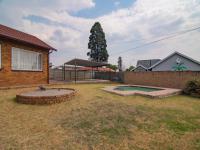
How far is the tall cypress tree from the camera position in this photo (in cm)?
3500

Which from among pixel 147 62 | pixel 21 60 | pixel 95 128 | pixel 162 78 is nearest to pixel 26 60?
pixel 21 60

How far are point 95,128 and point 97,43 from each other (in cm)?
3185

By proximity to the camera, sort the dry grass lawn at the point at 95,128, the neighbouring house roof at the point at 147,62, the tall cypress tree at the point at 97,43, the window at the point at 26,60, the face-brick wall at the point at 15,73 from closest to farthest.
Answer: the dry grass lawn at the point at 95,128
the face-brick wall at the point at 15,73
the window at the point at 26,60
the tall cypress tree at the point at 97,43
the neighbouring house roof at the point at 147,62

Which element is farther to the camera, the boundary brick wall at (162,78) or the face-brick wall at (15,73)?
the boundary brick wall at (162,78)

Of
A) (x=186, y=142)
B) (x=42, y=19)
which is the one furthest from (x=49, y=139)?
(x=42, y=19)

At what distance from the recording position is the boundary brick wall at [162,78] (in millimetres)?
12389

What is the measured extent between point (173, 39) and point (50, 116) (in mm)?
20695

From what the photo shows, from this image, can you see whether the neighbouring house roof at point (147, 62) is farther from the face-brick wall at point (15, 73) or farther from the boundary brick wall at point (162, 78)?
the face-brick wall at point (15, 73)

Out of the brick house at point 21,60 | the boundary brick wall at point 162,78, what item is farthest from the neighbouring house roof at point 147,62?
the brick house at point 21,60

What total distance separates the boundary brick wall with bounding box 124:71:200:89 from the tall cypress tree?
16.9 metres

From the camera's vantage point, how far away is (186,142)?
3.51 metres

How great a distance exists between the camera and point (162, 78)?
47.9 feet

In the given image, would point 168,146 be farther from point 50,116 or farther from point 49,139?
point 50,116

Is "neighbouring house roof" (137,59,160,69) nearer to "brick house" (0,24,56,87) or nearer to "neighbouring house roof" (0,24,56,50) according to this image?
"brick house" (0,24,56,87)
